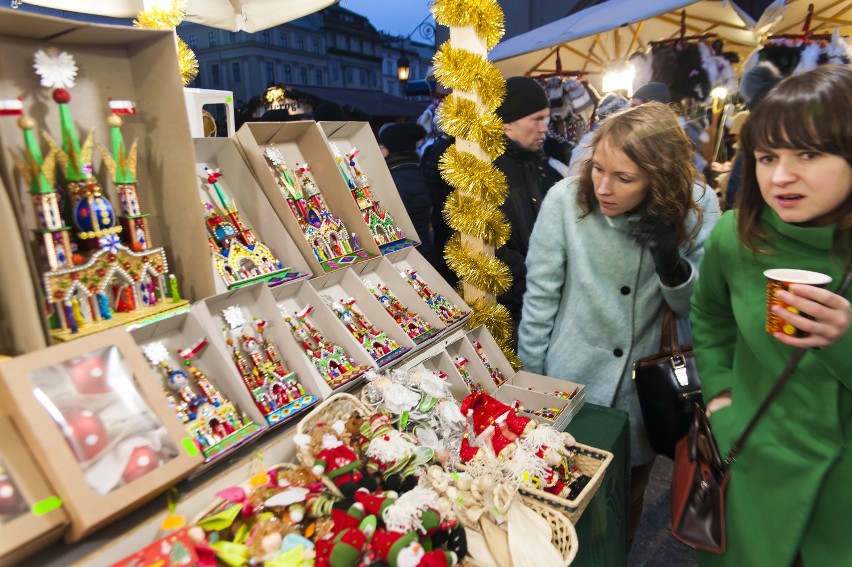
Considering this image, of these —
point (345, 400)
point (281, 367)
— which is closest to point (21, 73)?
point (281, 367)

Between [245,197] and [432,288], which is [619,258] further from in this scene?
[245,197]

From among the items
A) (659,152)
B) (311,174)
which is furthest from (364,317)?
(659,152)

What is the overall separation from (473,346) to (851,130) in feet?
4.38

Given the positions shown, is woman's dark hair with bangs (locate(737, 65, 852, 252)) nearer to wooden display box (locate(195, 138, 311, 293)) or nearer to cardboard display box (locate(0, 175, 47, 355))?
wooden display box (locate(195, 138, 311, 293))

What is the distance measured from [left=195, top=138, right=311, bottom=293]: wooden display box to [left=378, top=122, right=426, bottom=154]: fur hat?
4.62ft

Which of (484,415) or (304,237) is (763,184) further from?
(304,237)

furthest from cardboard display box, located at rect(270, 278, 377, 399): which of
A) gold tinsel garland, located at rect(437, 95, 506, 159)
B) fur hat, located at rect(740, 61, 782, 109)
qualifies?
fur hat, located at rect(740, 61, 782, 109)

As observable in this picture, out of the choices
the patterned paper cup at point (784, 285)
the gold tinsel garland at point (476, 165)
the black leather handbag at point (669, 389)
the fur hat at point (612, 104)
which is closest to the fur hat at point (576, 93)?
the fur hat at point (612, 104)

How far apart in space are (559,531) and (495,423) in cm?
36

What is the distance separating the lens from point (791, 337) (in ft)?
3.09

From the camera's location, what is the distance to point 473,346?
1998 mm

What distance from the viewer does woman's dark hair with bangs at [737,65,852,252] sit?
37.0 inches

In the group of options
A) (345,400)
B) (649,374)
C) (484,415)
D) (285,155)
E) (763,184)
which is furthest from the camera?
(285,155)

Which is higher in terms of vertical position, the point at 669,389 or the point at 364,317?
the point at 364,317
